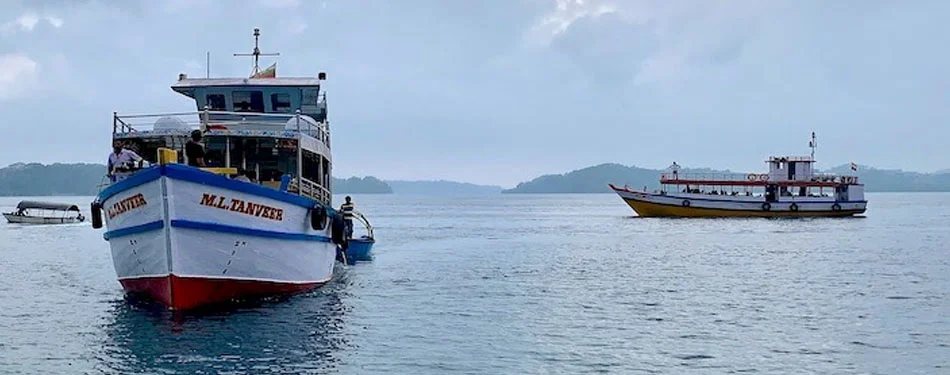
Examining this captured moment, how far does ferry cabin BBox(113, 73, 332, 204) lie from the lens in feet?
79.2

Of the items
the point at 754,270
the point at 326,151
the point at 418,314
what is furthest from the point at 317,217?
the point at 754,270

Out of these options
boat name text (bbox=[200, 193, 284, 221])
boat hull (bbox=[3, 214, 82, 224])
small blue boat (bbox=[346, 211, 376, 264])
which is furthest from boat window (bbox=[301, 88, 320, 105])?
boat hull (bbox=[3, 214, 82, 224])

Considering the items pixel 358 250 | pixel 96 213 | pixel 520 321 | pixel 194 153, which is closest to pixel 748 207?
pixel 358 250

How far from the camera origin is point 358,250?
132ft

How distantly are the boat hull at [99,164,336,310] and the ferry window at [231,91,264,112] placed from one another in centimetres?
822

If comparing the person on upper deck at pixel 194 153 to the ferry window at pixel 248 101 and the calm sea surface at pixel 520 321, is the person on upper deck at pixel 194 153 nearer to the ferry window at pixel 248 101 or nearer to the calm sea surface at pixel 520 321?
the calm sea surface at pixel 520 321

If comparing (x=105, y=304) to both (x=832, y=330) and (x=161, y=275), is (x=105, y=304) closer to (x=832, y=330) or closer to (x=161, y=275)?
(x=161, y=275)

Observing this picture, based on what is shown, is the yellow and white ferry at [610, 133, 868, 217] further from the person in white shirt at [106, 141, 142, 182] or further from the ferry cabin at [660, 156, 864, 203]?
the person in white shirt at [106, 141, 142, 182]

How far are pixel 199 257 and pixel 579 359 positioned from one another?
8433 mm

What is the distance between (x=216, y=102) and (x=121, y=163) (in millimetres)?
7234

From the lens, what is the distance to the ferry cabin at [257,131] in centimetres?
2412

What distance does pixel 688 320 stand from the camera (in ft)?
73.8

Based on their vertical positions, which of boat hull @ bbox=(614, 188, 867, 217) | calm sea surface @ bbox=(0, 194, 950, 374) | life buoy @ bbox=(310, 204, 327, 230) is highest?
life buoy @ bbox=(310, 204, 327, 230)

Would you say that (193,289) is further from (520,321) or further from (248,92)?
(248,92)
